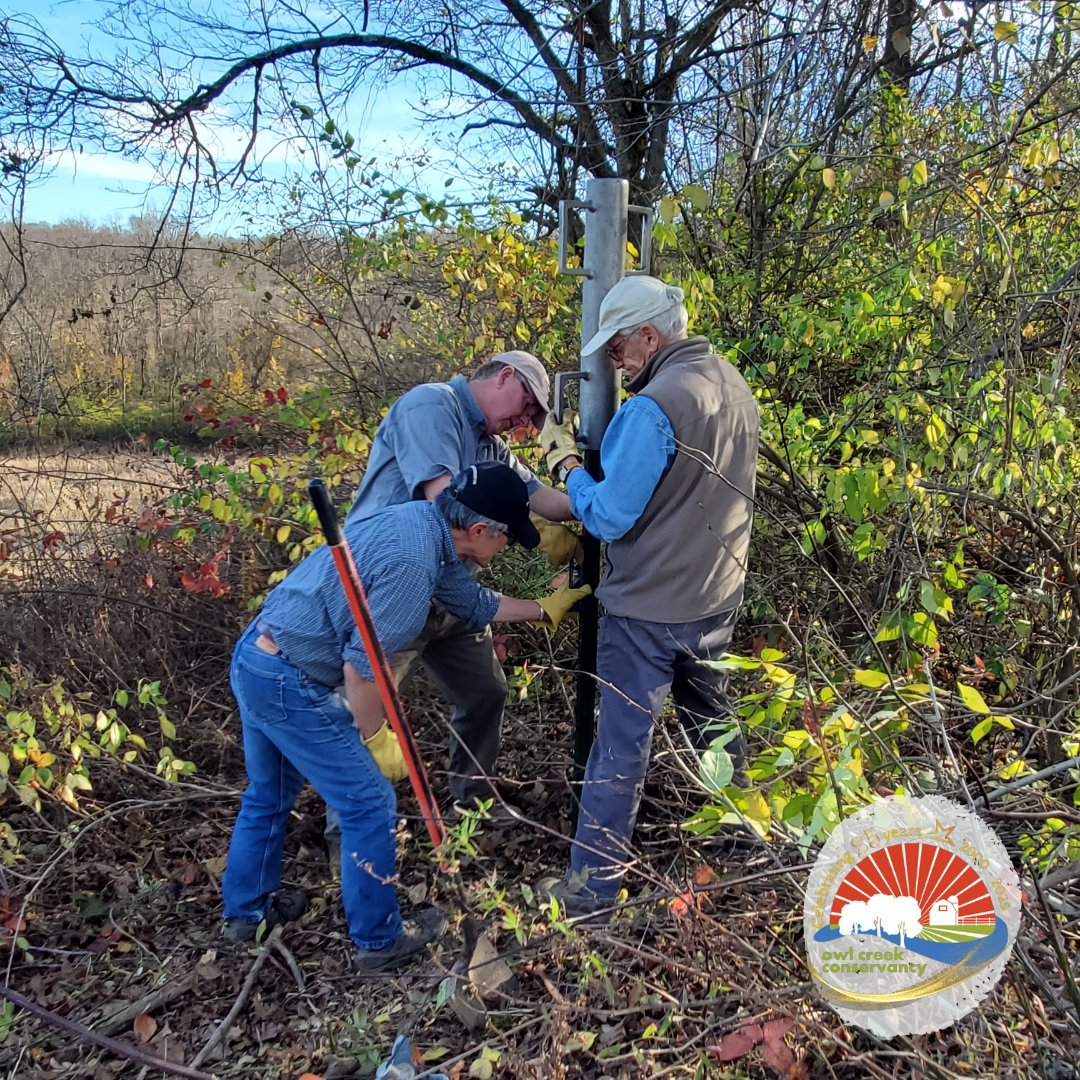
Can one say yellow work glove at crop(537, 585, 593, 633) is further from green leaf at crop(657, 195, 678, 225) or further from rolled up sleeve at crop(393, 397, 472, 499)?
green leaf at crop(657, 195, 678, 225)

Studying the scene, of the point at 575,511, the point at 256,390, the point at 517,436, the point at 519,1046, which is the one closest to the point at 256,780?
the point at 519,1046

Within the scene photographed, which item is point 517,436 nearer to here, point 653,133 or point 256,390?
point 256,390

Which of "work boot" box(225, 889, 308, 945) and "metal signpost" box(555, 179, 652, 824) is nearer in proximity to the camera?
"metal signpost" box(555, 179, 652, 824)

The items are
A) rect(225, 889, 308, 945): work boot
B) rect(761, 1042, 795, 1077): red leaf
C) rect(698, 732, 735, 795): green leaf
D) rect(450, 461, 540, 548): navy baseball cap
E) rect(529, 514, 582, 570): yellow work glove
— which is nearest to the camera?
rect(698, 732, 735, 795): green leaf

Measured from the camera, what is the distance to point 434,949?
2779 millimetres

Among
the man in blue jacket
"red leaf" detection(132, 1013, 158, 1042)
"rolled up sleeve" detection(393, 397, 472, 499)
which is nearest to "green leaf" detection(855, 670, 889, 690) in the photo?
the man in blue jacket

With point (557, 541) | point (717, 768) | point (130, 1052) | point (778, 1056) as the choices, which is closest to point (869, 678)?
point (717, 768)

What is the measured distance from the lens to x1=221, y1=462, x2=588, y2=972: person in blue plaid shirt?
2.45 metres

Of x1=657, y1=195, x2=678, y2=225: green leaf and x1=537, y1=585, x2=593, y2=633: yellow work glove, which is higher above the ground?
x1=657, y1=195, x2=678, y2=225: green leaf

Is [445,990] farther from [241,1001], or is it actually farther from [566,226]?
[566,226]

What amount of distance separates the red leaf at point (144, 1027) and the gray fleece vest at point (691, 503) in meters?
1.93

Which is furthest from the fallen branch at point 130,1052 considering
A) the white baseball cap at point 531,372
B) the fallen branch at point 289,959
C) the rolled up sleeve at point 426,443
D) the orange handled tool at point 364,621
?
the white baseball cap at point 531,372

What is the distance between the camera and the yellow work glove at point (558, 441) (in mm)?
2955

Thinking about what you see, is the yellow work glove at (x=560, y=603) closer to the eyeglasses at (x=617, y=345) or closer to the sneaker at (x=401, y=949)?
the eyeglasses at (x=617, y=345)
